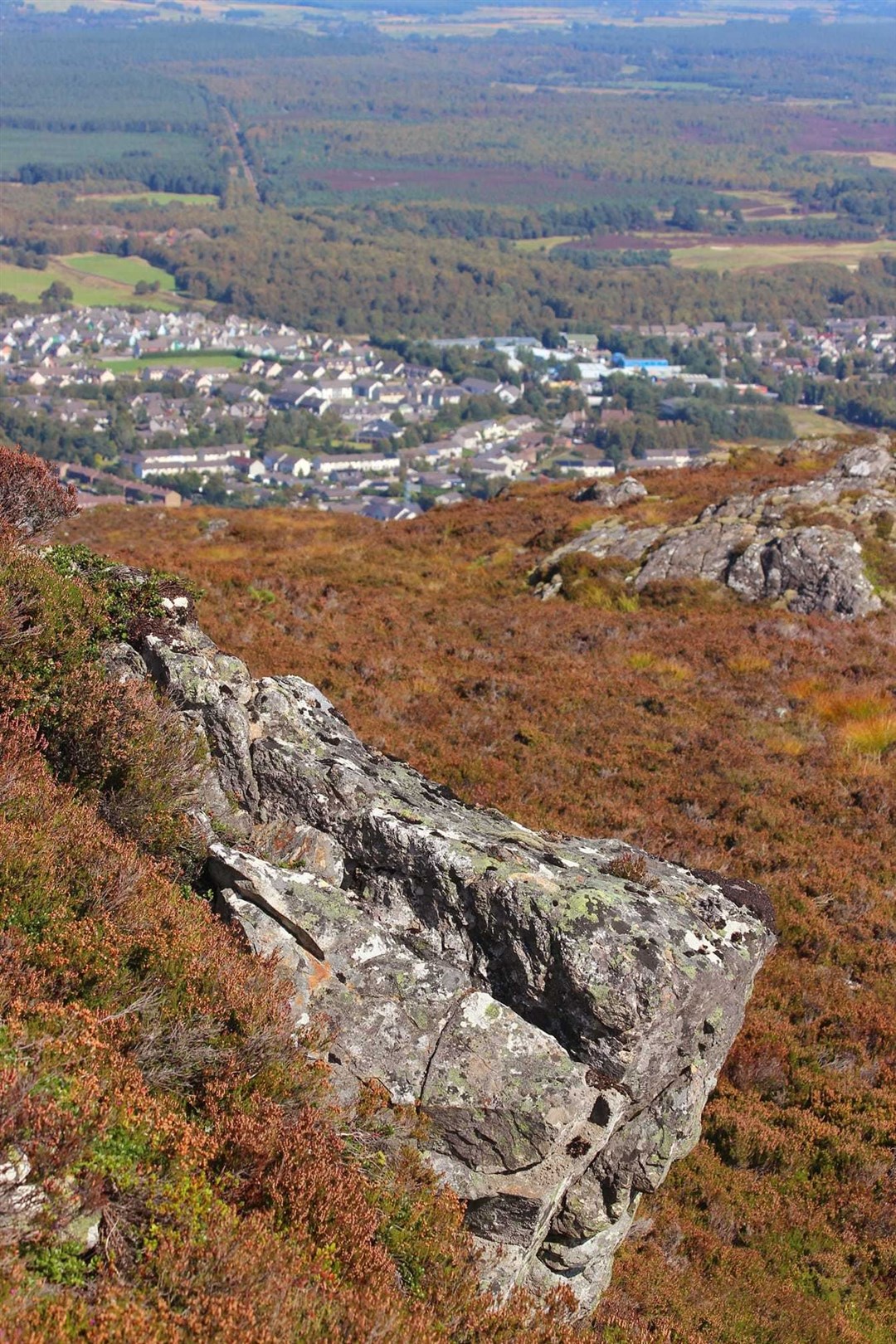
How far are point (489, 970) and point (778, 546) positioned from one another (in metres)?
16.4

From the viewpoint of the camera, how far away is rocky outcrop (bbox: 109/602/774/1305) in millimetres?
6875

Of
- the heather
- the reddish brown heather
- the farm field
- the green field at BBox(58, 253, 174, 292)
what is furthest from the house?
the heather

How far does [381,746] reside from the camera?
44.3 ft

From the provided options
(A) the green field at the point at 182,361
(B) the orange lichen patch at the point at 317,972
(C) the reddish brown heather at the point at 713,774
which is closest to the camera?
(B) the orange lichen patch at the point at 317,972

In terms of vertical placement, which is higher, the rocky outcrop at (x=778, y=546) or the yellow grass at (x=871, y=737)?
the yellow grass at (x=871, y=737)

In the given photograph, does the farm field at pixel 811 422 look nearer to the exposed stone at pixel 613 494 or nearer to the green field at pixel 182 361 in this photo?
the green field at pixel 182 361

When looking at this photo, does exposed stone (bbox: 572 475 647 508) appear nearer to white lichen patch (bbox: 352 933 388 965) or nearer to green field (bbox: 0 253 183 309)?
white lichen patch (bbox: 352 933 388 965)

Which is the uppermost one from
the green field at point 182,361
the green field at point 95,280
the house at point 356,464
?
the green field at point 95,280

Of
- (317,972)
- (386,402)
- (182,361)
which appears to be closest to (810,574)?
(317,972)

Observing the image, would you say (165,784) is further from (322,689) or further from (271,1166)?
(322,689)

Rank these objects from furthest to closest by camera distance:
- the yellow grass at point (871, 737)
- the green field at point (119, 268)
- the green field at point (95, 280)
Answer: the green field at point (119, 268), the green field at point (95, 280), the yellow grass at point (871, 737)

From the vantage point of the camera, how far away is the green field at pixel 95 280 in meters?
165

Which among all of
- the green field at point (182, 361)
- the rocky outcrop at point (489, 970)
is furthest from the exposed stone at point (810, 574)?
the green field at point (182, 361)

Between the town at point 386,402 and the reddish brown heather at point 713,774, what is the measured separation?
5416cm
